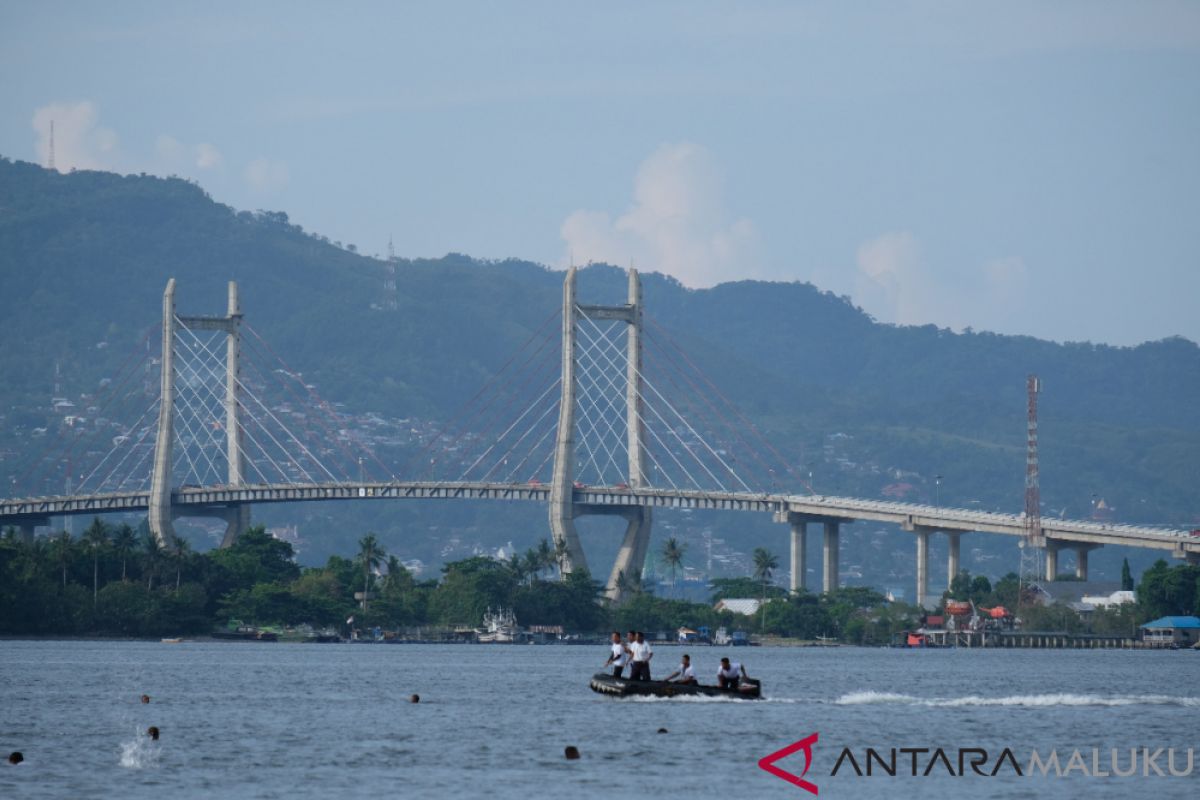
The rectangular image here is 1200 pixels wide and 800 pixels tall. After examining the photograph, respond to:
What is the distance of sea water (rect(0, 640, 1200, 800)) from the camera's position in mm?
48969

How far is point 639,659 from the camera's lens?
66938 mm

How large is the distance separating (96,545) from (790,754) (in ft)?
355

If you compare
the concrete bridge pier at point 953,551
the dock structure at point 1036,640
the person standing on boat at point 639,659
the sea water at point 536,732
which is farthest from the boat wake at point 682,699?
the concrete bridge pier at point 953,551

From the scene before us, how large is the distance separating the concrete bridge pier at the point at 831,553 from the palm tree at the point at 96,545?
162 ft

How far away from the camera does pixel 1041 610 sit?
17212 centimetres

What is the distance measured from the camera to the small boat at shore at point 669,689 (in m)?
65.9

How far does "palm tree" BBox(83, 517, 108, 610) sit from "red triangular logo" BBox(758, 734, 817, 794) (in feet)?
313

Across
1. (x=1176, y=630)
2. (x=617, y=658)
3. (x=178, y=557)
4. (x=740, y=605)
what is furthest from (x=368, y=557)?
(x=617, y=658)

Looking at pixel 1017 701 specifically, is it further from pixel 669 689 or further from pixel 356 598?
pixel 356 598

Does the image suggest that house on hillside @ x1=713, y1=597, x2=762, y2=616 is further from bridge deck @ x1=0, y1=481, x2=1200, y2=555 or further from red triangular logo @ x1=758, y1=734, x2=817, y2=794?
red triangular logo @ x1=758, y1=734, x2=817, y2=794

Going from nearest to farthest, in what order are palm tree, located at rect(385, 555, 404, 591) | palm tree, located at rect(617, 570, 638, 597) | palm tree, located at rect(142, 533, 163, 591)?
1. palm tree, located at rect(142, 533, 163, 591)
2. palm tree, located at rect(617, 570, 638, 597)
3. palm tree, located at rect(385, 555, 404, 591)

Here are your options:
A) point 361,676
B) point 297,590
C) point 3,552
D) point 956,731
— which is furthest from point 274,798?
point 297,590

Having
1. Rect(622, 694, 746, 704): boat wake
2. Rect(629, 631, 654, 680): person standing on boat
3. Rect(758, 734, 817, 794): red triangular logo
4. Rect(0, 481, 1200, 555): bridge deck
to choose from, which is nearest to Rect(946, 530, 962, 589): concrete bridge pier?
Rect(0, 481, 1200, 555): bridge deck

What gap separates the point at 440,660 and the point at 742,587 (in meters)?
81.0
